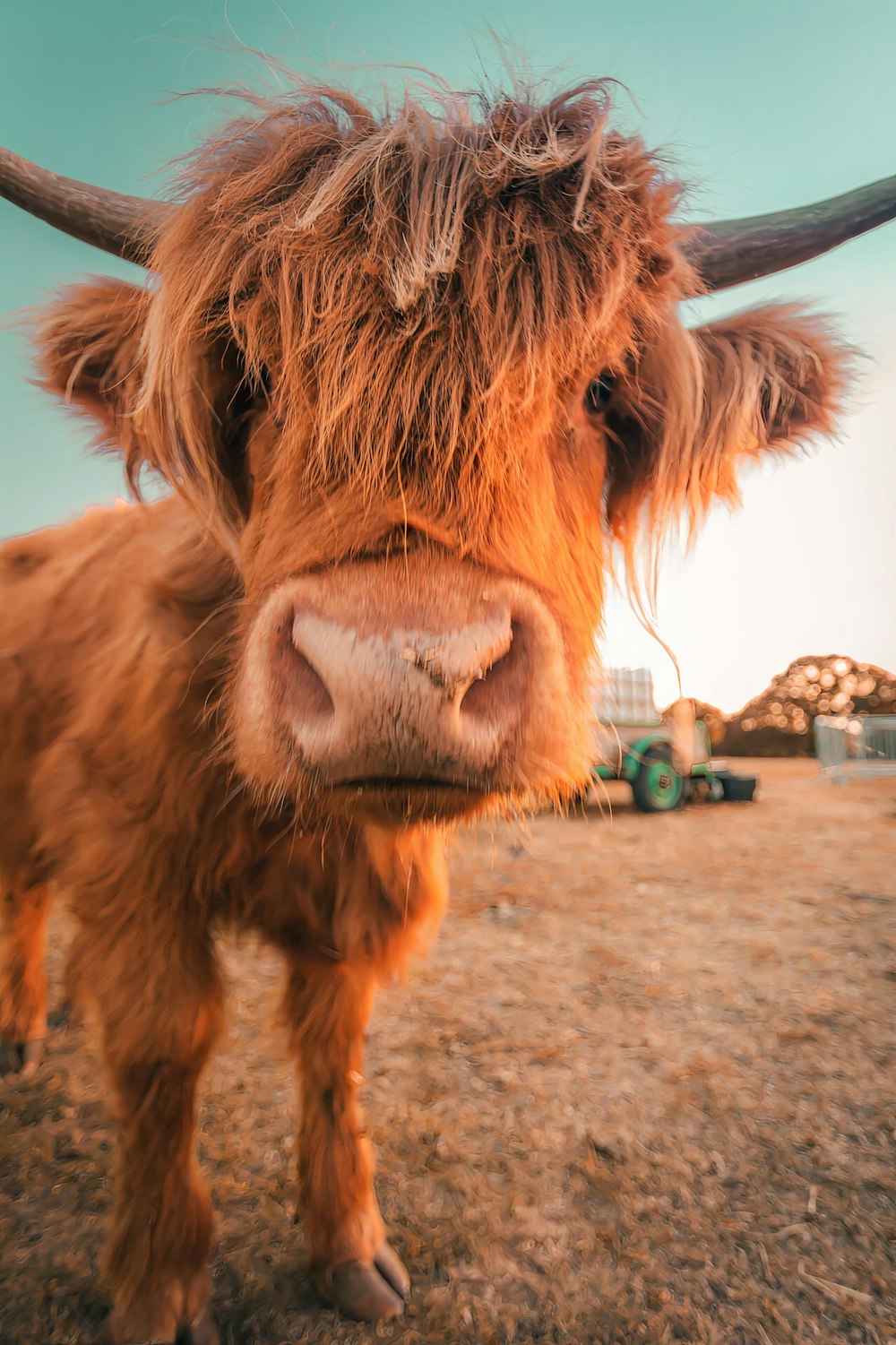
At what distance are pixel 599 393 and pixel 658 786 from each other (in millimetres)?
5871

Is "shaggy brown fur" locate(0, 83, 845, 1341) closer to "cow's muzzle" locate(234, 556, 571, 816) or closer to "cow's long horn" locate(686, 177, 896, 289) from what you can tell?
"cow's muzzle" locate(234, 556, 571, 816)

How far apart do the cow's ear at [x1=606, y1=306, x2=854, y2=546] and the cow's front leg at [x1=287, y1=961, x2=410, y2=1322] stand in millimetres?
1080

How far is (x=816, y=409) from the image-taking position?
58.4 inches

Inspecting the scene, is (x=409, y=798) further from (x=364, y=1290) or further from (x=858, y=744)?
(x=858, y=744)

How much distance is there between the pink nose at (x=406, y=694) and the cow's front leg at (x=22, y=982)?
2009mm

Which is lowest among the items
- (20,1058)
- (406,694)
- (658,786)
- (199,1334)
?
(199,1334)

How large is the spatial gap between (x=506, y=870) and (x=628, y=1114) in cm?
275

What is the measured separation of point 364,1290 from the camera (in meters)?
1.42

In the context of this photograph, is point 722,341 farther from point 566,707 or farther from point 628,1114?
point 628,1114

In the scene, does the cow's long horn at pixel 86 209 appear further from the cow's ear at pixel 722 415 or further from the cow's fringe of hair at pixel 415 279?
the cow's ear at pixel 722 415

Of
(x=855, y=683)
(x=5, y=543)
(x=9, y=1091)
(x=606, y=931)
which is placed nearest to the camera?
(x=9, y=1091)

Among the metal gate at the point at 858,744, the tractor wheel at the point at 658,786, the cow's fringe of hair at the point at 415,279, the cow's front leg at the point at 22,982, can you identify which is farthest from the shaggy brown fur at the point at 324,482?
the metal gate at the point at 858,744

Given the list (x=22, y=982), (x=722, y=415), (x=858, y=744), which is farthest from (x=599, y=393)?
(x=858, y=744)

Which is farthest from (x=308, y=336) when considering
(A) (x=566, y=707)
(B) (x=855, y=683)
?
(B) (x=855, y=683)
